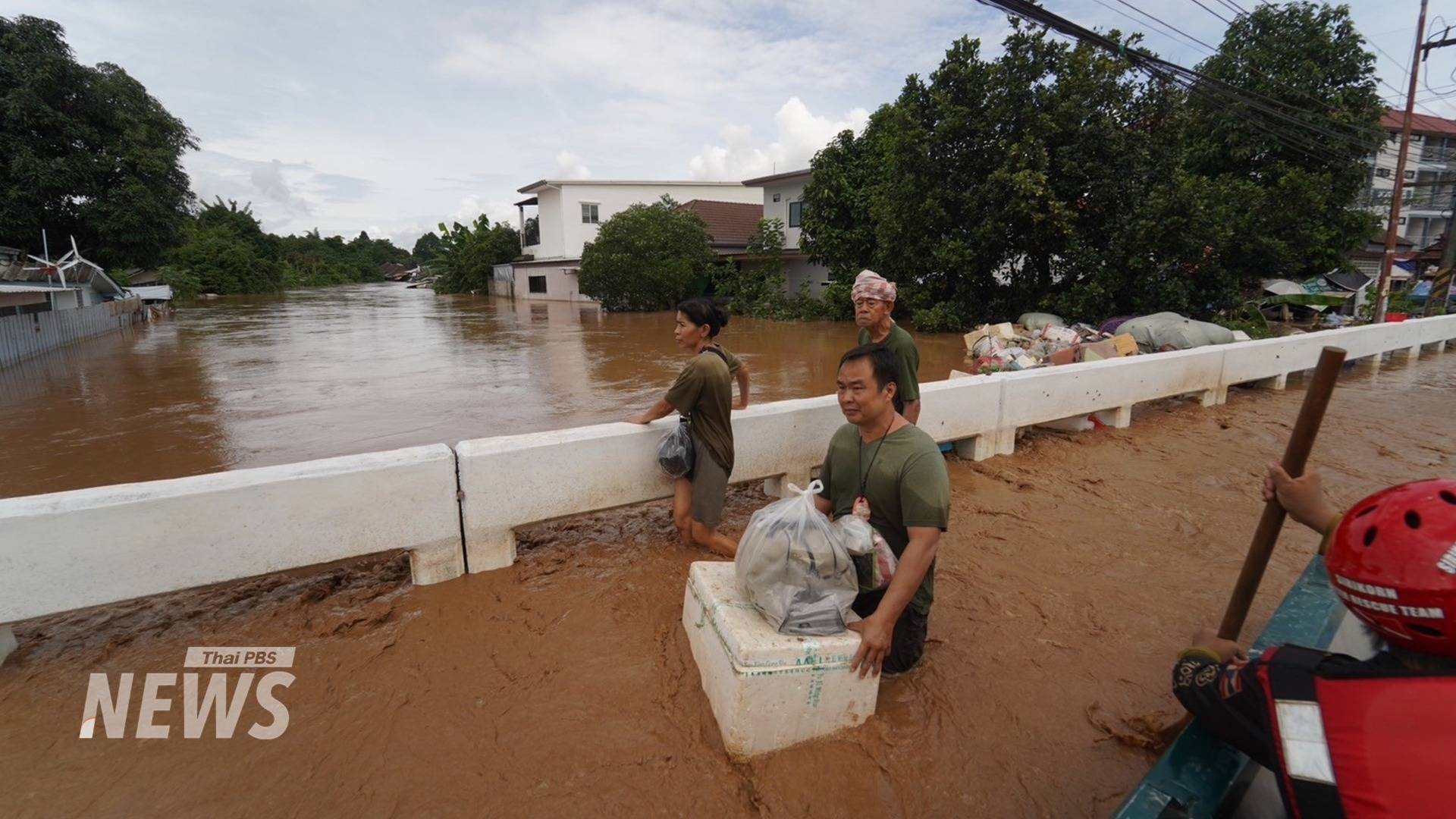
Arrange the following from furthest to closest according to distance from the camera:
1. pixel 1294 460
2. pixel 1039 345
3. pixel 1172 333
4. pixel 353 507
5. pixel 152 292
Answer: pixel 152 292 → pixel 1039 345 → pixel 1172 333 → pixel 353 507 → pixel 1294 460

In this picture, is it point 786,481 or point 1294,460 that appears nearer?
point 1294,460

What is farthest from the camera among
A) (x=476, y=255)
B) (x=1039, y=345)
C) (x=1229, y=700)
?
(x=476, y=255)

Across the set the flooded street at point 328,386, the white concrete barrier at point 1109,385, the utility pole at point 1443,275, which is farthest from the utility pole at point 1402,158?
the white concrete barrier at point 1109,385

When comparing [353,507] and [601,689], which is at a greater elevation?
[353,507]

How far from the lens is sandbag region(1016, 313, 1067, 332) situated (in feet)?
52.4

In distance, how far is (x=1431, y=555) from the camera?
1254mm

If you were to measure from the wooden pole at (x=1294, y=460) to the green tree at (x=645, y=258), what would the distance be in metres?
27.3

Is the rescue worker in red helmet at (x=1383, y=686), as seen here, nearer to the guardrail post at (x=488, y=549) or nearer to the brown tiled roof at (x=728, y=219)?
the guardrail post at (x=488, y=549)

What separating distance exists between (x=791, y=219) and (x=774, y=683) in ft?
92.2

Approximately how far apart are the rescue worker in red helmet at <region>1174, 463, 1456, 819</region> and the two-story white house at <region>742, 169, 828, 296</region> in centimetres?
2700

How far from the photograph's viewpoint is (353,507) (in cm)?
335

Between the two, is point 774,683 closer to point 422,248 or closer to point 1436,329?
point 1436,329

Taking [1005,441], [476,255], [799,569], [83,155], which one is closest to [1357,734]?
[799,569]

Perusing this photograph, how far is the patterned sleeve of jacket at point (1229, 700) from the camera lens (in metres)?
1.63
